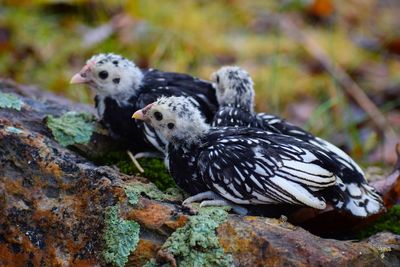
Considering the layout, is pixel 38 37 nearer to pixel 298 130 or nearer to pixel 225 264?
pixel 298 130

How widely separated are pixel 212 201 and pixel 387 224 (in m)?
1.04

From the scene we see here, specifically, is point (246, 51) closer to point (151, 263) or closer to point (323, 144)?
point (323, 144)

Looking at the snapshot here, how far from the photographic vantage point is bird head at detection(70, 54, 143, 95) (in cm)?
366

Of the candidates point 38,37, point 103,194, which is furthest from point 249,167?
point 38,37

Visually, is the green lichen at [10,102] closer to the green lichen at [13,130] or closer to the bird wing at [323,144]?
the green lichen at [13,130]

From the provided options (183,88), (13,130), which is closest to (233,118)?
(183,88)

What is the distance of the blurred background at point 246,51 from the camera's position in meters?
6.52

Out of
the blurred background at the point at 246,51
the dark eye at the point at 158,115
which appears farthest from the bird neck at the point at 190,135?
the blurred background at the point at 246,51

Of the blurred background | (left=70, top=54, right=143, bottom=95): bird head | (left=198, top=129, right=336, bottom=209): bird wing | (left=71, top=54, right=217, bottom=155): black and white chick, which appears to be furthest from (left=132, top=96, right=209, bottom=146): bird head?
the blurred background

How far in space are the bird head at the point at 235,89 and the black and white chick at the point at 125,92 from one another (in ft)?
0.43

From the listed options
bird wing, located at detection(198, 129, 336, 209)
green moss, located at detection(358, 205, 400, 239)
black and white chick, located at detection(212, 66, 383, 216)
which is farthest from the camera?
green moss, located at detection(358, 205, 400, 239)

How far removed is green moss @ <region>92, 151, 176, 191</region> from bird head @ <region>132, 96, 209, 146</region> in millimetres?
332

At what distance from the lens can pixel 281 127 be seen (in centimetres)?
358

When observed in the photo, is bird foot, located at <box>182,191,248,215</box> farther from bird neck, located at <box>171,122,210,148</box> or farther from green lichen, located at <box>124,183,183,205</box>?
bird neck, located at <box>171,122,210,148</box>
